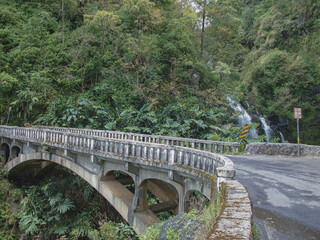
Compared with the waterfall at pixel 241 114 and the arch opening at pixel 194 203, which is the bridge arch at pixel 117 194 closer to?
the arch opening at pixel 194 203

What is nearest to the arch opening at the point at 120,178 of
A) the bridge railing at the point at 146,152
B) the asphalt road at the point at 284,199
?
the bridge railing at the point at 146,152

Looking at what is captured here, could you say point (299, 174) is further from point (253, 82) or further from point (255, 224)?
point (253, 82)

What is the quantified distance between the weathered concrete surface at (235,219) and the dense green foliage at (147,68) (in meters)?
15.4

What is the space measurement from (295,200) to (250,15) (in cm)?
4725

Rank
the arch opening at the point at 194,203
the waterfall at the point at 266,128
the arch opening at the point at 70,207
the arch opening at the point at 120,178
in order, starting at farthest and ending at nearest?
the waterfall at the point at 266,128 → the arch opening at the point at 70,207 → the arch opening at the point at 120,178 → the arch opening at the point at 194,203

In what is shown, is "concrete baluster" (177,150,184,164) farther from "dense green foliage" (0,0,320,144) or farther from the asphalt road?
"dense green foliage" (0,0,320,144)

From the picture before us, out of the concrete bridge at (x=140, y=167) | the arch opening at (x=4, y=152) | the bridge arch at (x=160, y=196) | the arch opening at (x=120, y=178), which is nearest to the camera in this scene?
the concrete bridge at (x=140, y=167)

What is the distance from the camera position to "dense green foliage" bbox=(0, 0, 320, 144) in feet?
71.4

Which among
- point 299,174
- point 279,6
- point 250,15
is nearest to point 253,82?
point 279,6

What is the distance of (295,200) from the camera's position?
18.0 feet

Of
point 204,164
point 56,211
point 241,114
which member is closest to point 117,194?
point 204,164

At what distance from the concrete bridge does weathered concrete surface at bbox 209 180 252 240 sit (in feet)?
0.04

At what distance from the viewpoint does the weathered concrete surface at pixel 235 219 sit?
2.59 m

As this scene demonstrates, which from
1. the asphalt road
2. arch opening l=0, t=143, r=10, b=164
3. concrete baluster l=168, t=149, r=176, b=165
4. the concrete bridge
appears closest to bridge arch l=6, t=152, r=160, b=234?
the concrete bridge
